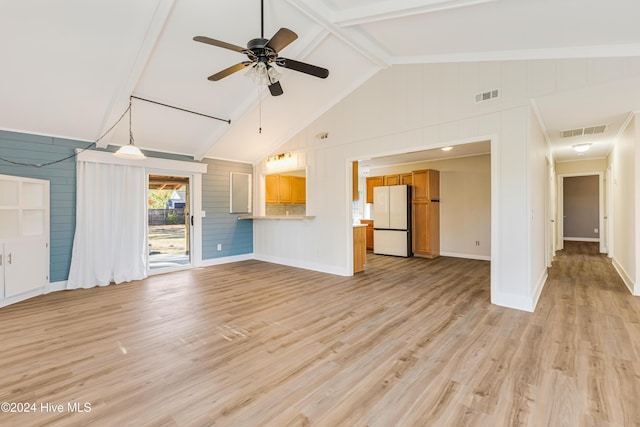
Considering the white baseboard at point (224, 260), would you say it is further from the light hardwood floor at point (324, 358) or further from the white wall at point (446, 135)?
the light hardwood floor at point (324, 358)

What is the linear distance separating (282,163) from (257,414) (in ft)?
17.7

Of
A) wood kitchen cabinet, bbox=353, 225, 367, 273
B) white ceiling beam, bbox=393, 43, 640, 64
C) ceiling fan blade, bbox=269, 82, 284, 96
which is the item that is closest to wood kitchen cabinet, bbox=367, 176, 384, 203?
wood kitchen cabinet, bbox=353, 225, 367, 273

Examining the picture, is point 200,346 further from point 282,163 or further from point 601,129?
→ point 601,129

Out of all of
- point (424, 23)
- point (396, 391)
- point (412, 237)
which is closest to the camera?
point (396, 391)

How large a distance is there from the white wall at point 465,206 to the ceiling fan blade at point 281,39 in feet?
20.0

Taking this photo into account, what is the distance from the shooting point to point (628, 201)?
4.41 m

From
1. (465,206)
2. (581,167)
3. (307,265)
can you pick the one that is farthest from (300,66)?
(581,167)

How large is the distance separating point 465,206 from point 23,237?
8.42m

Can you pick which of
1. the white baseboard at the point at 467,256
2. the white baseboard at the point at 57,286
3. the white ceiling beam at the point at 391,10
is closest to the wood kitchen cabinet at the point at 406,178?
the white baseboard at the point at 467,256

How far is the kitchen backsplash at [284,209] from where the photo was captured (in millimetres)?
7527

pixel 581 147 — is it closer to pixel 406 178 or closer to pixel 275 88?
pixel 406 178

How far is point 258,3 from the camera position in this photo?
127 inches

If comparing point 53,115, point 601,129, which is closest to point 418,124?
point 601,129

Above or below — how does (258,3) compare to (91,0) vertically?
above
